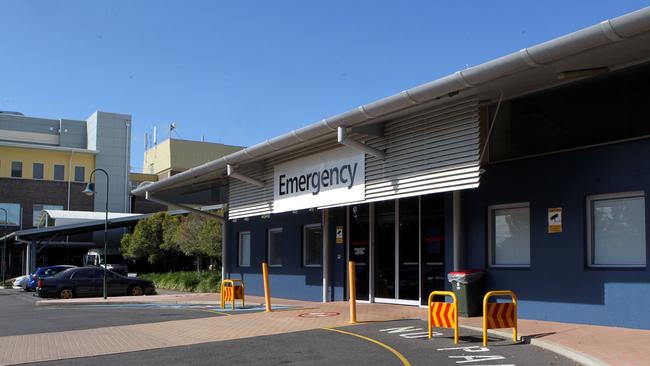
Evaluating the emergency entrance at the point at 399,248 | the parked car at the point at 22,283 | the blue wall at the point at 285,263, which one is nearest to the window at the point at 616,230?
the emergency entrance at the point at 399,248

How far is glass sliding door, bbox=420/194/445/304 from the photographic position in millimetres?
15780

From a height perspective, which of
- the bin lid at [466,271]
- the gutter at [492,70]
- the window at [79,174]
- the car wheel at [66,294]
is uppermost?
the window at [79,174]

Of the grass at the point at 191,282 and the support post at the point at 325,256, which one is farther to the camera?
the grass at the point at 191,282

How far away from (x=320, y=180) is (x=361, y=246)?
237 centimetres

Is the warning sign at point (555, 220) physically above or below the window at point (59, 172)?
below

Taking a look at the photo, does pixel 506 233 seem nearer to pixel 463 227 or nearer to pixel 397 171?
pixel 463 227

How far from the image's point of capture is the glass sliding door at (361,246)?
18516mm

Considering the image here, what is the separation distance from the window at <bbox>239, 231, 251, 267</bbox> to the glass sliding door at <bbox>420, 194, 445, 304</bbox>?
34.4 feet

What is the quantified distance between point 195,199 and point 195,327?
16.1 meters

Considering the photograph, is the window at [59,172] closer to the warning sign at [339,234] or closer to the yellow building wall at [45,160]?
the yellow building wall at [45,160]

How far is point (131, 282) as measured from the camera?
2827 centimetres

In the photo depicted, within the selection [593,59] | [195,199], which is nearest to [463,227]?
[593,59]

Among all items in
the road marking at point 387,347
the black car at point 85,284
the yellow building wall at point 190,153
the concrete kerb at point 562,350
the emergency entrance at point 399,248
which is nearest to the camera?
the concrete kerb at point 562,350

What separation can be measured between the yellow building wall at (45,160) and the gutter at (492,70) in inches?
2064
